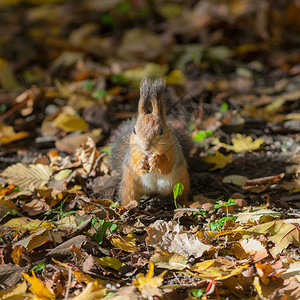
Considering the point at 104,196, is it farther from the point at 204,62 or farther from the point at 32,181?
the point at 204,62

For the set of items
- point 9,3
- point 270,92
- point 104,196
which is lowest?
point 270,92

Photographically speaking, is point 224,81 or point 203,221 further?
point 224,81

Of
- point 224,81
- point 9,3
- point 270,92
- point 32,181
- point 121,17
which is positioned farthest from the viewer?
point 9,3

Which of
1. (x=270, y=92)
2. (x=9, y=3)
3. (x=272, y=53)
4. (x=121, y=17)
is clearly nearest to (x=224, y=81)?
(x=270, y=92)

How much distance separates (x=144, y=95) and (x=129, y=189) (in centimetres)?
56

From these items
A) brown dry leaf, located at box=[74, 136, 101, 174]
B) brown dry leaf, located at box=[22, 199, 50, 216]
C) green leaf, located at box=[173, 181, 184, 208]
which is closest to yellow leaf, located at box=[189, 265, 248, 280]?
green leaf, located at box=[173, 181, 184, 208]

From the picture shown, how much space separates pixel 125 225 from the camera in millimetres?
2129

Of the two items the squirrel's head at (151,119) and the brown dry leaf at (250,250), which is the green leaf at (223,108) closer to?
the squirrel's head at (151,119)

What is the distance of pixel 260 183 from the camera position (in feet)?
8.37

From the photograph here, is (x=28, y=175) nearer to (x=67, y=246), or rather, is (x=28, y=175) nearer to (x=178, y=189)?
(x=67, y=246)

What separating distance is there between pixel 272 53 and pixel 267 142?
2.26 meters

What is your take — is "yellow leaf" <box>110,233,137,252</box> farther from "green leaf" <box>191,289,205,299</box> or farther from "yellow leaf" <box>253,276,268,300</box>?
"yellow leaf" <box>253,276,268,300</box>

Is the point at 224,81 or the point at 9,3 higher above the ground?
the point at 9,3

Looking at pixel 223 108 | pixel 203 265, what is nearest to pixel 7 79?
pixel 223 108
